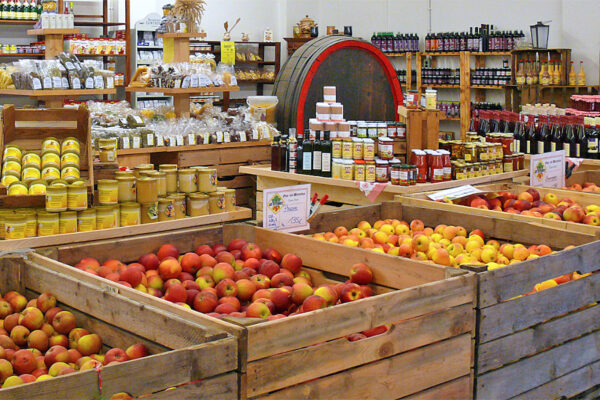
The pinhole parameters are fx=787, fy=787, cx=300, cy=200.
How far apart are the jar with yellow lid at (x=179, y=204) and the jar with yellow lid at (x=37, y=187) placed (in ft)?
1.84

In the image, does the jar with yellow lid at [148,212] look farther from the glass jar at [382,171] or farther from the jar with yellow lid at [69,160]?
the glass jar at [382,171]

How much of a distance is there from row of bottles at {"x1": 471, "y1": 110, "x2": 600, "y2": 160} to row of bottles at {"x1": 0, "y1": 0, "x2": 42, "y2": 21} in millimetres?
6882

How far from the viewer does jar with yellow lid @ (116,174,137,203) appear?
335 cm

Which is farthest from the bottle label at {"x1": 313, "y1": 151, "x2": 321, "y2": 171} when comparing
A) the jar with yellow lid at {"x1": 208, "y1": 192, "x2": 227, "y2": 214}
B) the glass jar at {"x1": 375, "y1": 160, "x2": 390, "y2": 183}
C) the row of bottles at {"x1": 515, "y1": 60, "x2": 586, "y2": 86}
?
the row of bottles at {"x1": 515, "y1": 60, "x2": 586, "y2": 86}

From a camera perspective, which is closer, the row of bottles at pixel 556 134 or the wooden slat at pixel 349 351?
the wooden slat at pixel 349 351

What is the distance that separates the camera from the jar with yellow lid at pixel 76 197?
10.2ft

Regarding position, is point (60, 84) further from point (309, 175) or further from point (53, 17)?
point (309, 175)

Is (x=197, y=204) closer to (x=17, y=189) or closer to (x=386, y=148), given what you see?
(x=17, y=189)

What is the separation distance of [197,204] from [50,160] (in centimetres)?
67

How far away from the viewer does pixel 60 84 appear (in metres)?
5.66

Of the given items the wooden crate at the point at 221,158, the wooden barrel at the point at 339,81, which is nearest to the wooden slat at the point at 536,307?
the wooden crate at the point at 221,158

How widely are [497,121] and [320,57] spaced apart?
1.53 metres

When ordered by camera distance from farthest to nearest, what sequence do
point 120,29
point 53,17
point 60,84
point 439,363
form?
point 120,29, point 53,17, point 60,84, point 439,363

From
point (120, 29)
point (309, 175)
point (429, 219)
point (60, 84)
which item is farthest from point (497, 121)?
point (120, 29)
